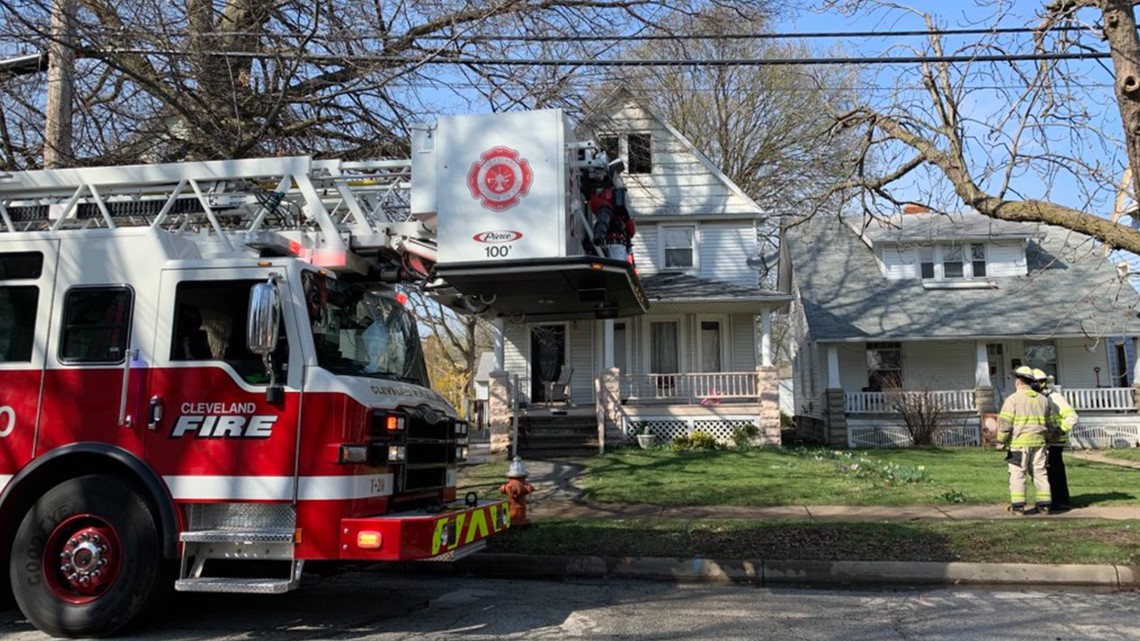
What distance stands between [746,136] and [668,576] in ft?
78.6

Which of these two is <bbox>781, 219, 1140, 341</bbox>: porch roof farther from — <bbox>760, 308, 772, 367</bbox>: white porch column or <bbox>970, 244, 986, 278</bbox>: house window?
<bbox>760, 308, 772, 367</bbox>: white porch column

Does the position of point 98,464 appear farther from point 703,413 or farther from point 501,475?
point 703,413

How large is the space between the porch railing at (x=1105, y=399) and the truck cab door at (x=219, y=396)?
21.3 meters

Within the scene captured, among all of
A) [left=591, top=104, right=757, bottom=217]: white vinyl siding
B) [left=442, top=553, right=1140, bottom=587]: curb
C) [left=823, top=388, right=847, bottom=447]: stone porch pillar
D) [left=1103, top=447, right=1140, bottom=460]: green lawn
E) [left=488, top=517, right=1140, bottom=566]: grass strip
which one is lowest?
[left=442, top=553, right=1140, bottom=587]: curb

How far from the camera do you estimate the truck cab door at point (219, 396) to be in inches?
214

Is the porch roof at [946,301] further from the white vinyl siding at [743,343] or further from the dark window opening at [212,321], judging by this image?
the dark window opening at [212,321]

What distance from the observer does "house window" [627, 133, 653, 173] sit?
21125 mm

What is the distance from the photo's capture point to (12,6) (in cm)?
859

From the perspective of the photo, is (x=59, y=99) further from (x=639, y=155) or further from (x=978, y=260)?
(x=978, y=260)

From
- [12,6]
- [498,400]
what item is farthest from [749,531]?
[498,400]

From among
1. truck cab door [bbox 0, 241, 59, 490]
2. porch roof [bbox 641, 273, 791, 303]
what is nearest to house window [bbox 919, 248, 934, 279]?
porch roof [bbox 641, 273, 791, 303]

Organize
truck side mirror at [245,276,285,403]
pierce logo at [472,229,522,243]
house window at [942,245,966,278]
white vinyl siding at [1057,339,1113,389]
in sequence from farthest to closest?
1. house window at [942,245,966,278]
2. white vinyl siding at [1057,339,1113,389]
3. pierce logo at [472,229,522,243]
4. truck side mirror at [245,276,285,403]

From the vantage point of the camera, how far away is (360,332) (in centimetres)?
625

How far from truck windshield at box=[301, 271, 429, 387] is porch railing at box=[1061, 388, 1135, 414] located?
20.0 m
